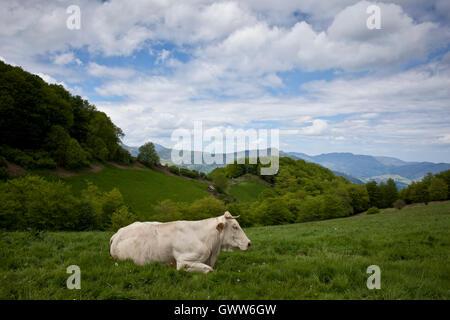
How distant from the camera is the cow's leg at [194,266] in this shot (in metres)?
5.84

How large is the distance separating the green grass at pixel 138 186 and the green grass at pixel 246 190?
2624 centimetres

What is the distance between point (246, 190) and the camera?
104250mm

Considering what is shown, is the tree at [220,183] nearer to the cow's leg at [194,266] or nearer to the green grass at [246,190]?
the green grass at [246,190]

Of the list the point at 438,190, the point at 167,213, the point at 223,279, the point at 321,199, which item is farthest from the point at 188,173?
the point at 223,279

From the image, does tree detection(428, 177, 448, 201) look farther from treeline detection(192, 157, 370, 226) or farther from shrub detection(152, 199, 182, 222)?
shrub detection(152, 199, 182, 222)

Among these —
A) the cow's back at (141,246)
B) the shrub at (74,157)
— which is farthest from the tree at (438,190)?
the shrub at (74,157)

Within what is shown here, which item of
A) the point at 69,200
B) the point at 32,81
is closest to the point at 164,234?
the point at 69,200

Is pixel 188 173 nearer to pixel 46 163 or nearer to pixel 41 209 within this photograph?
pixel 46 163

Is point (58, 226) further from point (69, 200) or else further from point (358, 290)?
point (358, 290)

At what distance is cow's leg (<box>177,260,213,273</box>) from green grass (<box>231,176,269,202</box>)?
83.5 meters

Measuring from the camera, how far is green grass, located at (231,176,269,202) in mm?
93438

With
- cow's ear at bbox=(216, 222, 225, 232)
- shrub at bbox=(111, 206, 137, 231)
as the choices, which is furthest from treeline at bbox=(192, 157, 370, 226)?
cow's ear at bbox=(216, 222, 225, 232)
